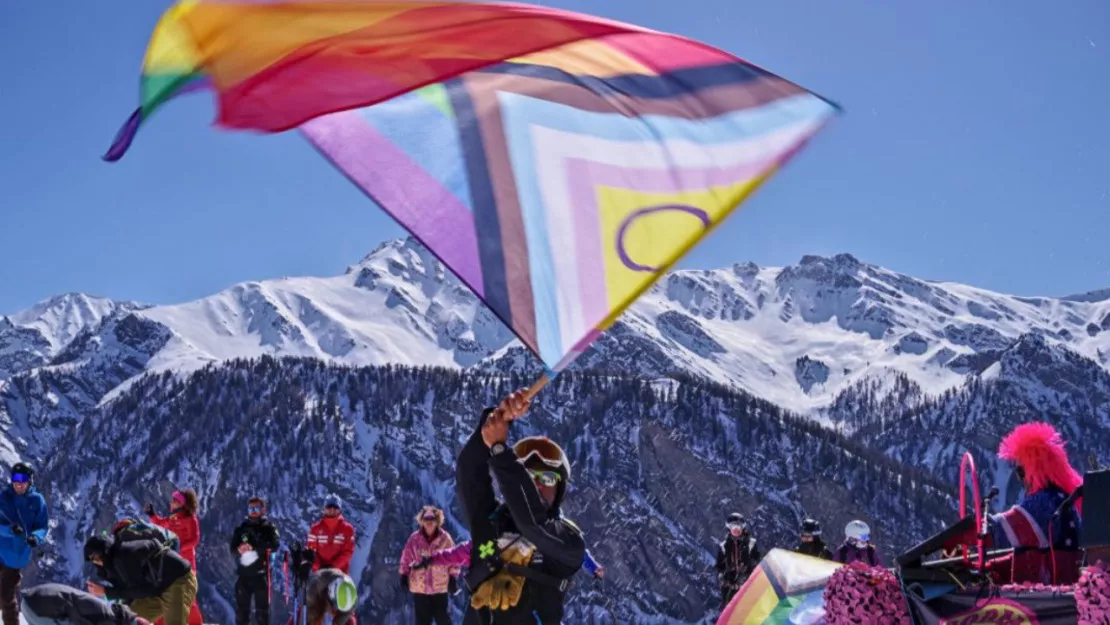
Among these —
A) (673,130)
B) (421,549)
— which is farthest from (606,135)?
(421,549)

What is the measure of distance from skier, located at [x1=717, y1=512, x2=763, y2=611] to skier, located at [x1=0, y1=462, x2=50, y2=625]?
749 centimetres

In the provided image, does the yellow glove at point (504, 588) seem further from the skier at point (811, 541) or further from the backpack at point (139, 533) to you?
the skier at point (811, 541)

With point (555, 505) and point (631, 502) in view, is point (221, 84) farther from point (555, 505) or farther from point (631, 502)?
point (631, 502)

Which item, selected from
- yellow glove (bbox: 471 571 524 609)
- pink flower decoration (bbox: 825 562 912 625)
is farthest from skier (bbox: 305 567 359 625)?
pink flower decoration (bbox: 825 562 912 625)

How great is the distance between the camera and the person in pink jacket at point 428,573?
12.0m

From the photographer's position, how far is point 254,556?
44.4ft

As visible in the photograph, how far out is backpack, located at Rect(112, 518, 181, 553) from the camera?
27.5 feet

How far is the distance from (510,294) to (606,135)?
87cm

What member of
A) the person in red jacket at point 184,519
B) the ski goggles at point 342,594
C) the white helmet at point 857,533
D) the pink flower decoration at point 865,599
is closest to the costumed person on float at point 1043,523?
the pink flower decoration at point 865,599

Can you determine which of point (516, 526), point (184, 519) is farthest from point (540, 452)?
point (184, 519)

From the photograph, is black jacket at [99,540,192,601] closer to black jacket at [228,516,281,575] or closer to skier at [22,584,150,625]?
skier at [22,584,150,625]

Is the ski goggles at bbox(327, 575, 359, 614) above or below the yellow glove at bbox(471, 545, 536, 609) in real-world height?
below

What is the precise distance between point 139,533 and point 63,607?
5.21 ft

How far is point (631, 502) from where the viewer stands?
188m
